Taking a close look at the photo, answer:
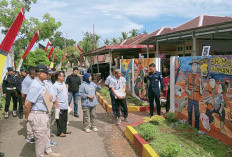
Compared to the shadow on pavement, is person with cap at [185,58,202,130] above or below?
above

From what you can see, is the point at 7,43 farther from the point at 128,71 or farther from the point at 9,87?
the point at 128,71

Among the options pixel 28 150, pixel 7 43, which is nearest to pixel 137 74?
pixel 28 150

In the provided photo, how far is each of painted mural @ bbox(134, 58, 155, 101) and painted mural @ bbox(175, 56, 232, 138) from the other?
102 inches

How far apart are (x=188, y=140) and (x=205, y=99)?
107 centimetres

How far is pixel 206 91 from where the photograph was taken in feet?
15.9

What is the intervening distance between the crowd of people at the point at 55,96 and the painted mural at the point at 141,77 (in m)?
1.82

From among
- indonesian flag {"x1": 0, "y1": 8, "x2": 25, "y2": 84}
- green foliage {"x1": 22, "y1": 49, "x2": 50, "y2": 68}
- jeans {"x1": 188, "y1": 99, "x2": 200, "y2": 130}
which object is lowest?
jeans {"x1": 188, "y1": 99, "x2": 200, "y2": 130}

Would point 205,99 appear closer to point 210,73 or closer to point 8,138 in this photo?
point 210,73

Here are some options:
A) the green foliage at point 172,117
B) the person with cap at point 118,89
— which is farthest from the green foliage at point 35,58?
the green foliage at point 172,117

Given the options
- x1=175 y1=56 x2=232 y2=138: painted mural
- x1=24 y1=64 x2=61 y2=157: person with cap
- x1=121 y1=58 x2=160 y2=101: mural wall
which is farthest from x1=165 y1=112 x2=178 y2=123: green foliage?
x1=24 y1=64 x2=61 y2=157: person with cap

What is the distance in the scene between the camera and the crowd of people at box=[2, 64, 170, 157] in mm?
3623

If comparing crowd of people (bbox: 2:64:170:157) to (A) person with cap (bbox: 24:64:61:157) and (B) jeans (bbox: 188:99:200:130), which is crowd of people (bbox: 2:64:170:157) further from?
(B) jeans (bbox: 188:99:200:130)

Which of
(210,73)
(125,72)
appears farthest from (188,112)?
(125,72)

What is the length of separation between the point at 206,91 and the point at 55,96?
351 cm
